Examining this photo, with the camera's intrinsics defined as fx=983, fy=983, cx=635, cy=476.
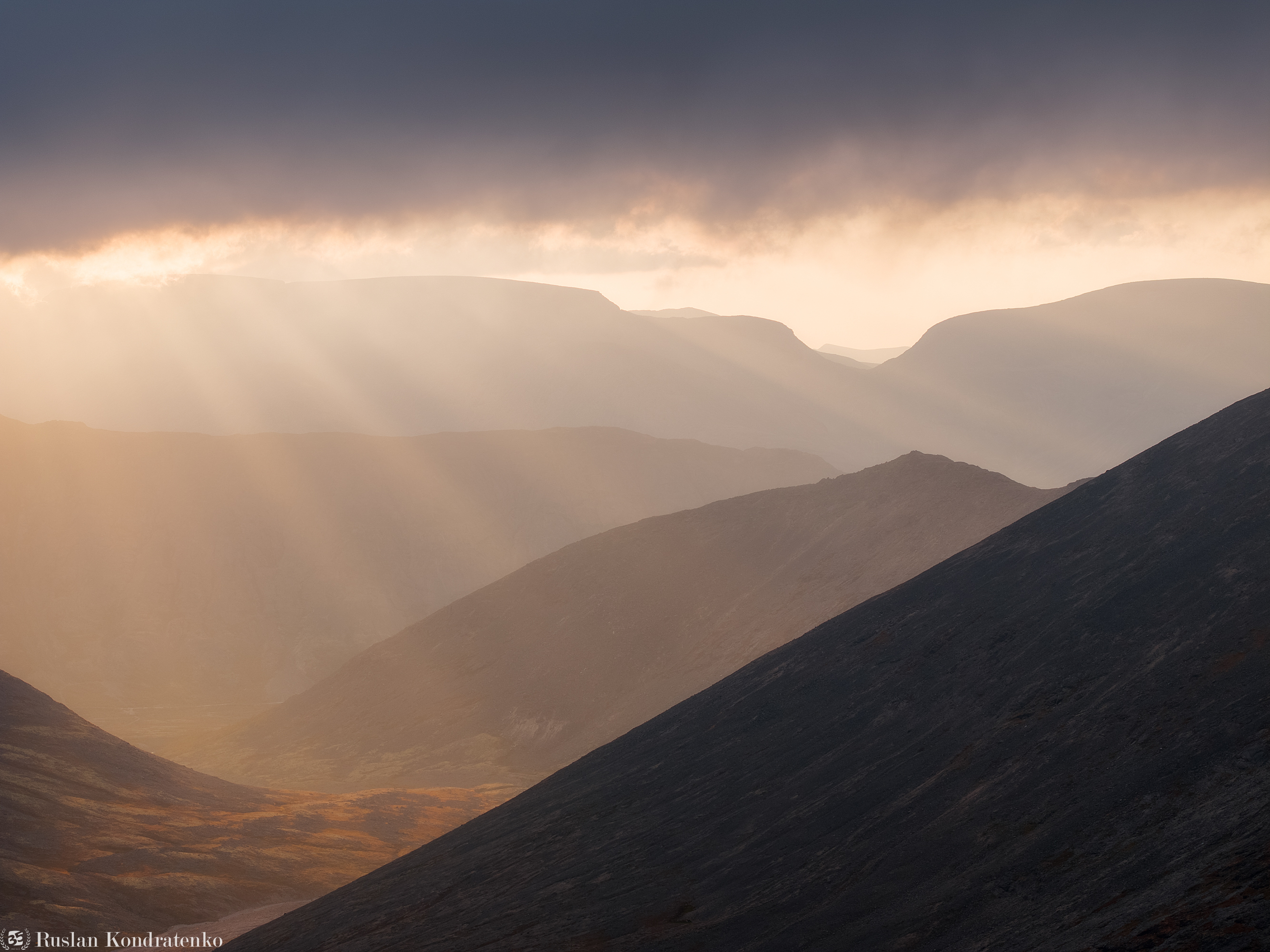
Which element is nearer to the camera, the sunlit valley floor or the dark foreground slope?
the dark foreground slope

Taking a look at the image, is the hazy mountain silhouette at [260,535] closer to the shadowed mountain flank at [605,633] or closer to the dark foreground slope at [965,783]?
the shadowed mountain flank at [605,633]

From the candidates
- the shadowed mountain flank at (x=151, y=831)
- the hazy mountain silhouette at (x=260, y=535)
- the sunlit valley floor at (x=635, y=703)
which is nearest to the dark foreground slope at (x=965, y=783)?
the sunlit valley floor at (x=635, y=703)

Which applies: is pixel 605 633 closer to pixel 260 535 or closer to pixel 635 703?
pixel 635 703

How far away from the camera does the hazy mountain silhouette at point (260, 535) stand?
251 feet

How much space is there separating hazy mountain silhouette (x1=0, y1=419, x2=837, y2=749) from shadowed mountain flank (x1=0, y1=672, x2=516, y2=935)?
24964 millimetres

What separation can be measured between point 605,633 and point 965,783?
137ft

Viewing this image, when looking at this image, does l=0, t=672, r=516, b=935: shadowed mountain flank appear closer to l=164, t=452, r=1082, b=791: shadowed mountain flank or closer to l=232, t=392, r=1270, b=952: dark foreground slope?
l=232, t=392, r=1270, b=952: dark foreground slope

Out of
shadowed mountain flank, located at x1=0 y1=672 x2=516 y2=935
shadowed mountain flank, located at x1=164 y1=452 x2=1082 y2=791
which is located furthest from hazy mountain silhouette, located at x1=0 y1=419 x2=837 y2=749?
shadowed mountain flank, located at x1=0 y1=672 x2=516 y2=935

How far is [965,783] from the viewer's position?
14258 millimetres

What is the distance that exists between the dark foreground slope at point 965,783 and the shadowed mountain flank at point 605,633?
79.0ft

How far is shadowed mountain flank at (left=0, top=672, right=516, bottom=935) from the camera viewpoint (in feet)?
80.4

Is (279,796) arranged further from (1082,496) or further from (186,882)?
(1082,496)

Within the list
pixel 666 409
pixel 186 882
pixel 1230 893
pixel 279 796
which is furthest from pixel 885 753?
pixel 666 409

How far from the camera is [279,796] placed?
38594 mm
